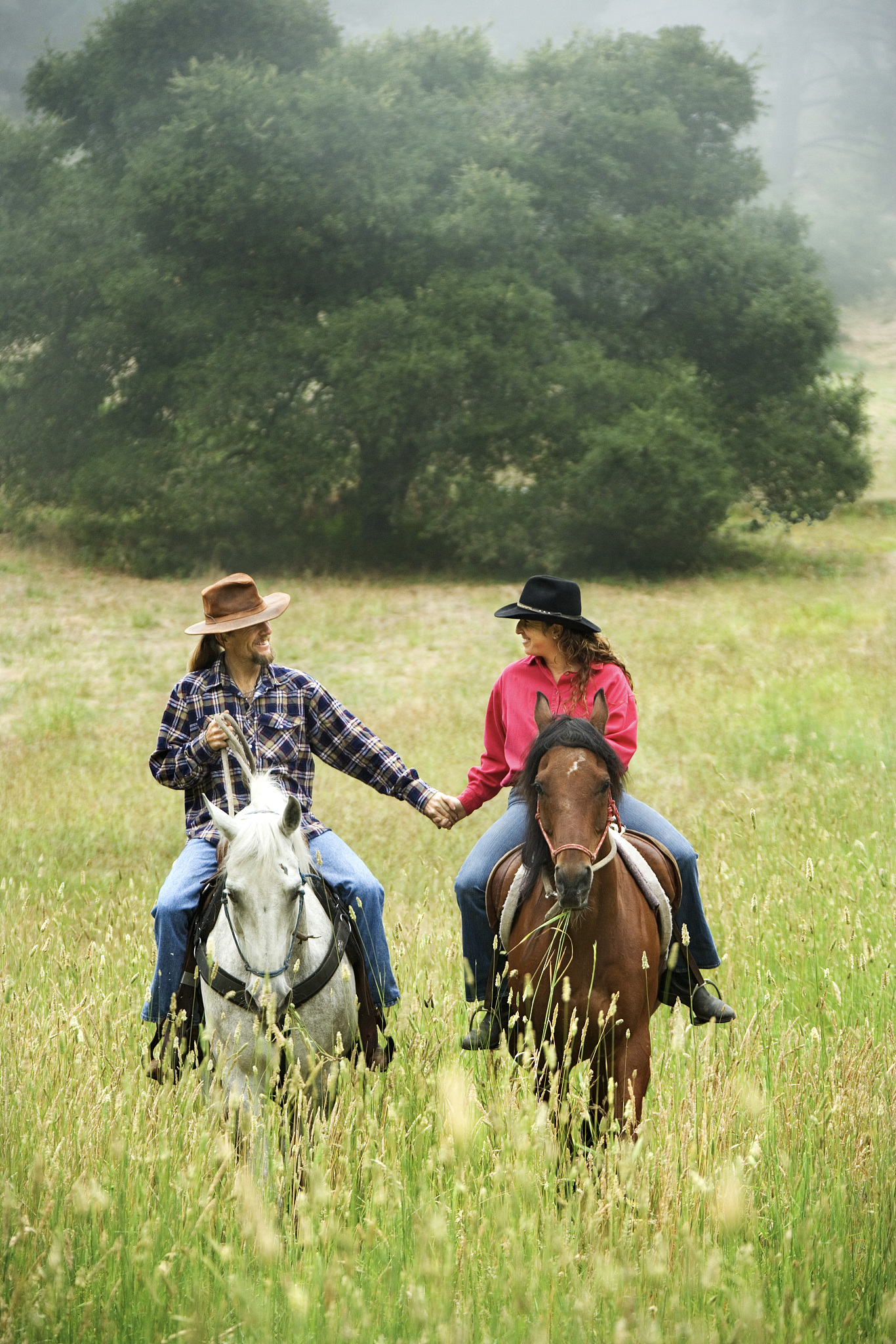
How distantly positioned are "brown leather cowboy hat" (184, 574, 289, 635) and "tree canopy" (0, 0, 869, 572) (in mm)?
22875

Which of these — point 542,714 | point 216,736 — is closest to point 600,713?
point 542,714

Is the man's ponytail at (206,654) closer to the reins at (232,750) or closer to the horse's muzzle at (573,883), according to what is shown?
the reins at (232,750)

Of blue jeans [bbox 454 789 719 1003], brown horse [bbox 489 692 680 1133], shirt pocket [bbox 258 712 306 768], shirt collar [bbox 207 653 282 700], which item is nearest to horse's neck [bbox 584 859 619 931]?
brown horse [bbox 489 692 680 1133]

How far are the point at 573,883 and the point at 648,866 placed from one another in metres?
0.99

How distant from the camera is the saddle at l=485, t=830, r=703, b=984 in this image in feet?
15.1

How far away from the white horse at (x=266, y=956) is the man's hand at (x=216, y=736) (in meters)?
0.32

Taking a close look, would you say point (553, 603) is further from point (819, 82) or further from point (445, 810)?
point (819, 82)

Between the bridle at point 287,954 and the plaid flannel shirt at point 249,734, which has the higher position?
the plaid flannel shirt at point 249,734

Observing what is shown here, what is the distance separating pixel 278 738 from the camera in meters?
4.88

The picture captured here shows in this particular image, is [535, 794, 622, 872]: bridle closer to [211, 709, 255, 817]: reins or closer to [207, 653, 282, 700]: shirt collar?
[211, 709, 255, 817]: reins

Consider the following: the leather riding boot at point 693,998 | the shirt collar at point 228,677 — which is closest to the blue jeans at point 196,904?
the shirt collar at point 228,677

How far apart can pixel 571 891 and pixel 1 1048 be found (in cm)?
216

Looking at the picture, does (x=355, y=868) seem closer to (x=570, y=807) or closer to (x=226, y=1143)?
(x=570, y=807)

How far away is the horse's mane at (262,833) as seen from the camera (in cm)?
376
